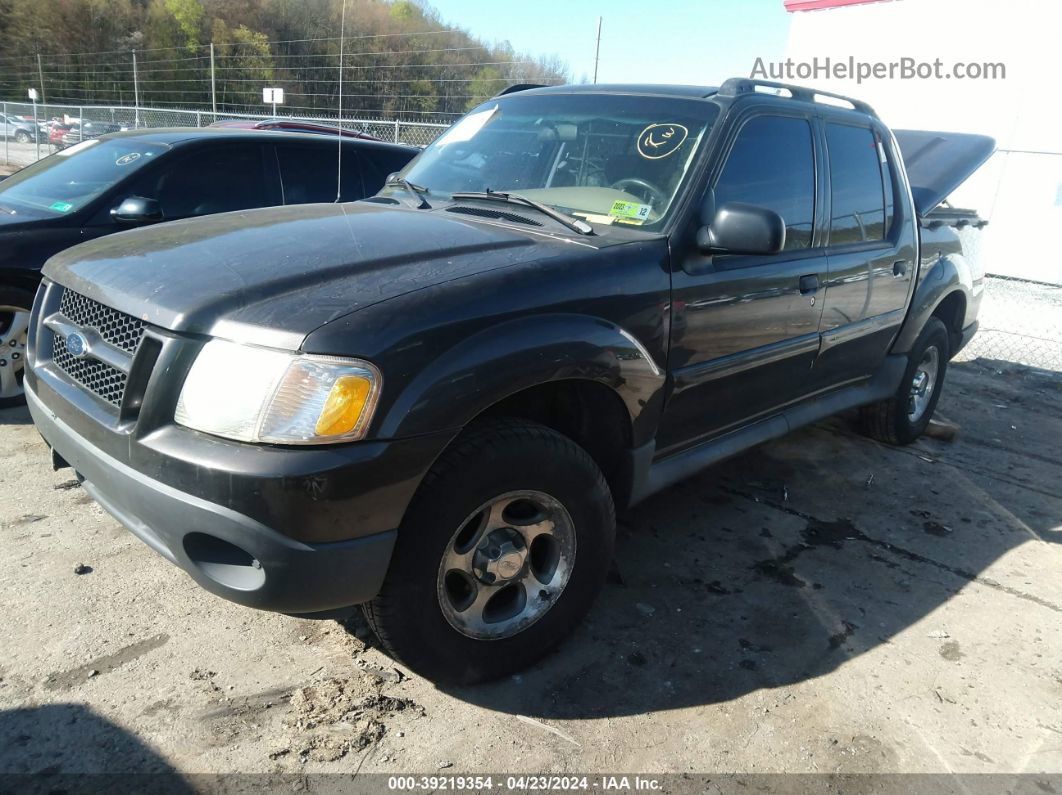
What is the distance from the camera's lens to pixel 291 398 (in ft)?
6.72

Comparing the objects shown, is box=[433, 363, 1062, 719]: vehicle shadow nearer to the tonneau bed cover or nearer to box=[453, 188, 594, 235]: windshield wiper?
box=[453, 188, 594, 235]: windshield wiper

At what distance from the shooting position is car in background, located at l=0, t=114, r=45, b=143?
2025 cm

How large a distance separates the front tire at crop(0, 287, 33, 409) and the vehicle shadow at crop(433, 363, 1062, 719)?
11.2 ft

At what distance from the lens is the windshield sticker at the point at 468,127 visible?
149 inches

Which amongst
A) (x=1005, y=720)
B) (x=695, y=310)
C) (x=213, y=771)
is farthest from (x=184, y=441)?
(x=1005, y=720)

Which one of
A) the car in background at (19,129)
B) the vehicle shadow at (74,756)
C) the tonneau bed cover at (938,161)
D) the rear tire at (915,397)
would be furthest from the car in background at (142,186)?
the car in background at (19,129)

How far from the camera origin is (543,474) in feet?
8.16

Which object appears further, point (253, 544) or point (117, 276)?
point (117, 276)

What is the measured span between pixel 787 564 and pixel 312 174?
4010 millimetres

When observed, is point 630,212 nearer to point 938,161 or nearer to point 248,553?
point 248,553

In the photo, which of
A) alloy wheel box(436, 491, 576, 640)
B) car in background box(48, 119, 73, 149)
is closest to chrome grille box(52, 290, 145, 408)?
alloy wheel box(436, 491, 576, 640)

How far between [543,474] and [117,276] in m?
1.46

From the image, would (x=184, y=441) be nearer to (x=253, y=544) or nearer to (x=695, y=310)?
(x=253, y=544)

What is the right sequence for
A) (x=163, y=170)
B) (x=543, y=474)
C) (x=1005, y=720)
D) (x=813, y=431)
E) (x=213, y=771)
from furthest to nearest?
(x=813, y=431) → (x=163, y=170) → (x=1005, y=720) → (x=543, y=474) → (x=213, y=771)
